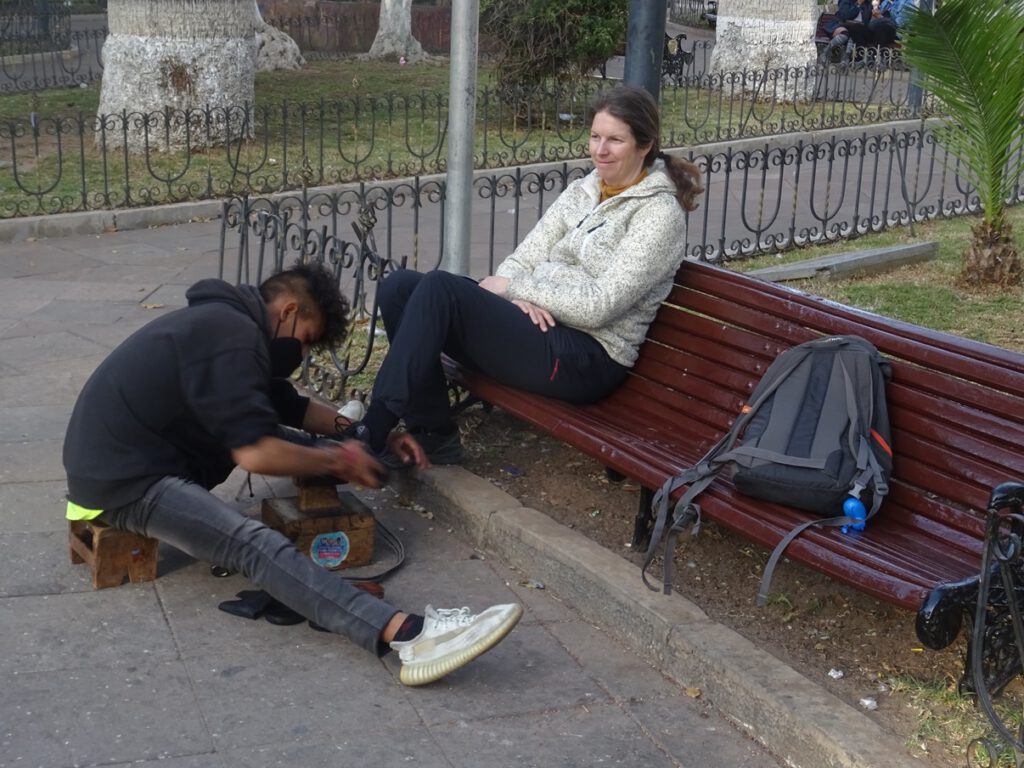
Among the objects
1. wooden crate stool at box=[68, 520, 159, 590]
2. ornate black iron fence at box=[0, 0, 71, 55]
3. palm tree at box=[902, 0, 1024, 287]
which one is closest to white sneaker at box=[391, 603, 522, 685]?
wooden crate stool at box=[68, 520, 159, 590]

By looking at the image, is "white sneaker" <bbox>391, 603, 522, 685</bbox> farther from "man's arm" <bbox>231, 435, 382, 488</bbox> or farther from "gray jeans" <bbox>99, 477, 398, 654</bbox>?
"man's arm" <bbox>231, 435, 382, 488</bbox>

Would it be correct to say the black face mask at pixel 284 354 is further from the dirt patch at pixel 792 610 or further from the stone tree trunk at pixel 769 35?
the stone tree trunk at pixel 769 35

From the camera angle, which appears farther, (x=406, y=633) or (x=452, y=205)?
(x=452, y=205)

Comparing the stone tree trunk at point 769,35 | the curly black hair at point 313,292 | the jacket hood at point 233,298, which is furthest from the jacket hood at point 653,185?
the stone tree trunk at point 769,35

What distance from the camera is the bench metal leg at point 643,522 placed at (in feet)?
14.4

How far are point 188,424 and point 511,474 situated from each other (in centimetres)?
147

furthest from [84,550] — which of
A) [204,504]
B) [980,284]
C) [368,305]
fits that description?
[980,284]

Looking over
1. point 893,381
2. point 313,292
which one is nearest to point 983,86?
point 893,381

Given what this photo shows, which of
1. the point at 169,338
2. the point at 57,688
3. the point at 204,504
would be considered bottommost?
the point at 57,688

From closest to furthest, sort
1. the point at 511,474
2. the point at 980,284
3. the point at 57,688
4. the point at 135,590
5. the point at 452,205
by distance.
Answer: the point at 57,688, the point at 135,590, the point at 511,474, the point at 452,205, the point at 980,284

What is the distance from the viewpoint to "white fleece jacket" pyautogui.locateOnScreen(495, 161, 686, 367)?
15.4 ft

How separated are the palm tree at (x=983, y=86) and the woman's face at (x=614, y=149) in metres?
3.10

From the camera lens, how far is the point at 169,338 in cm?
392

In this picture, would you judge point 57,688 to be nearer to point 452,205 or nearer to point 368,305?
point 452,205
